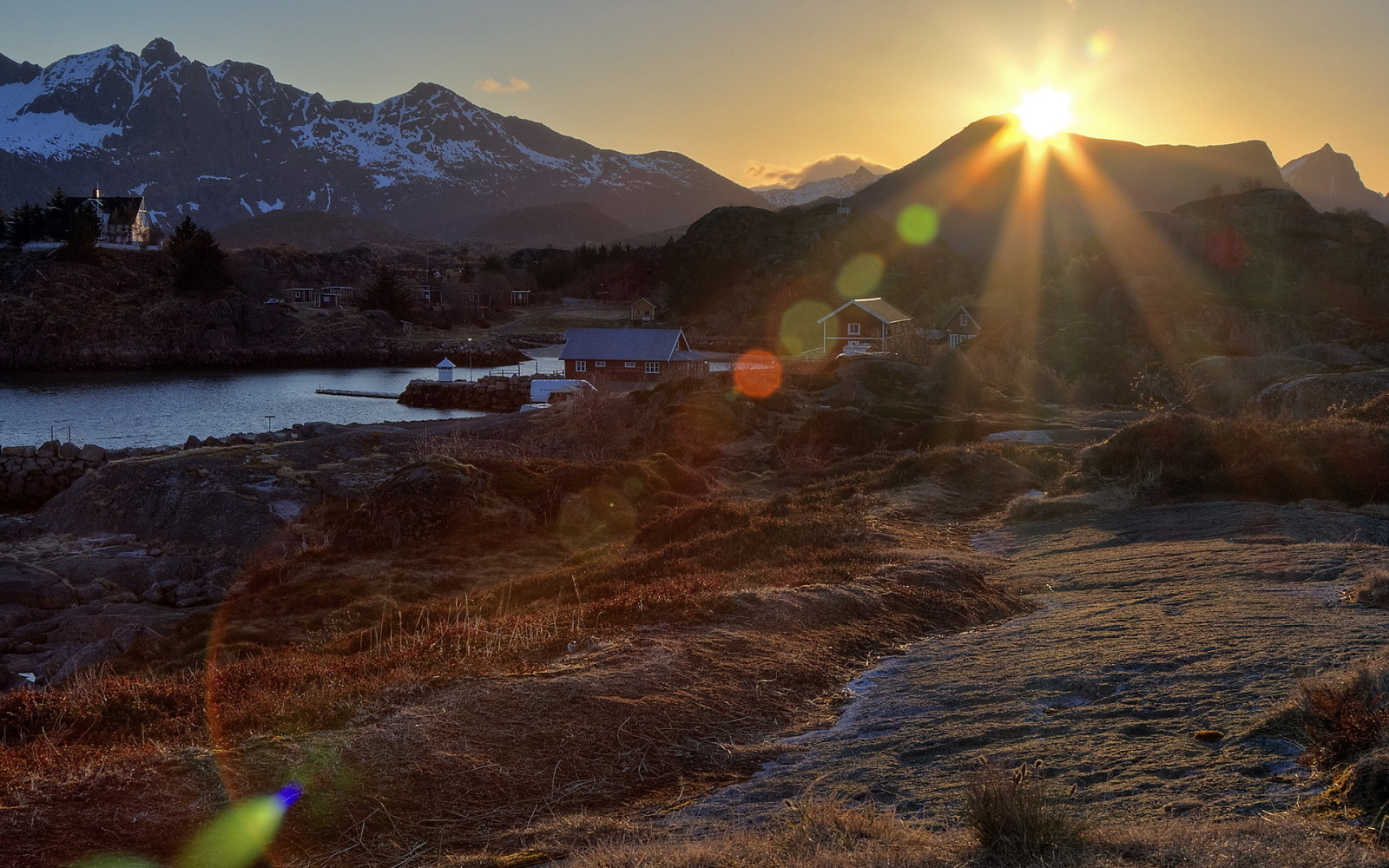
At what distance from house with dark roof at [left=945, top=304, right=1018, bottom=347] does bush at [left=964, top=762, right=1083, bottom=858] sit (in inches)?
2633

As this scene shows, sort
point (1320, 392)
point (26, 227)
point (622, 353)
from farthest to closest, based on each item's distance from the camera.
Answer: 1. point (26, 227)
2. point (622, 353)
3. point (1320, 392)

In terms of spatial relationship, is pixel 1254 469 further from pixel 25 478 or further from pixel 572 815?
pixel 25 478

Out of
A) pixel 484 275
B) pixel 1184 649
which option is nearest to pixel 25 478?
pixel 1184 649

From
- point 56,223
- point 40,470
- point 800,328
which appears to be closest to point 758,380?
point 40,470

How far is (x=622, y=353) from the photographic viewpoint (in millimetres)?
71312

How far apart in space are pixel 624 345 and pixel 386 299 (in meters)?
59.7

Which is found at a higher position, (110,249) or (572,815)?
(110,249)

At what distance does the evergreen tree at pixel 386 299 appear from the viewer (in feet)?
397

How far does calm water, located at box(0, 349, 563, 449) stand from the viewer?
55000 millimetres

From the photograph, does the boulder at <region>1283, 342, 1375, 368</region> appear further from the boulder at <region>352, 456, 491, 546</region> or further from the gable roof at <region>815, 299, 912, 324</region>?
the boulder at <region>352, 456, 491, 546</region>

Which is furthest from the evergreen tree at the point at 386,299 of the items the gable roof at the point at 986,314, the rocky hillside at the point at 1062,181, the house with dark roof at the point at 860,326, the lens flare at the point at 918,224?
the rocky hillside at the point at 1062,181

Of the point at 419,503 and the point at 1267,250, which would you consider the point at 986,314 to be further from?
the point at 419,503

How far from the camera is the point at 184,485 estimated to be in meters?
28.6

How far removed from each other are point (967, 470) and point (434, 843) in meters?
18.8
